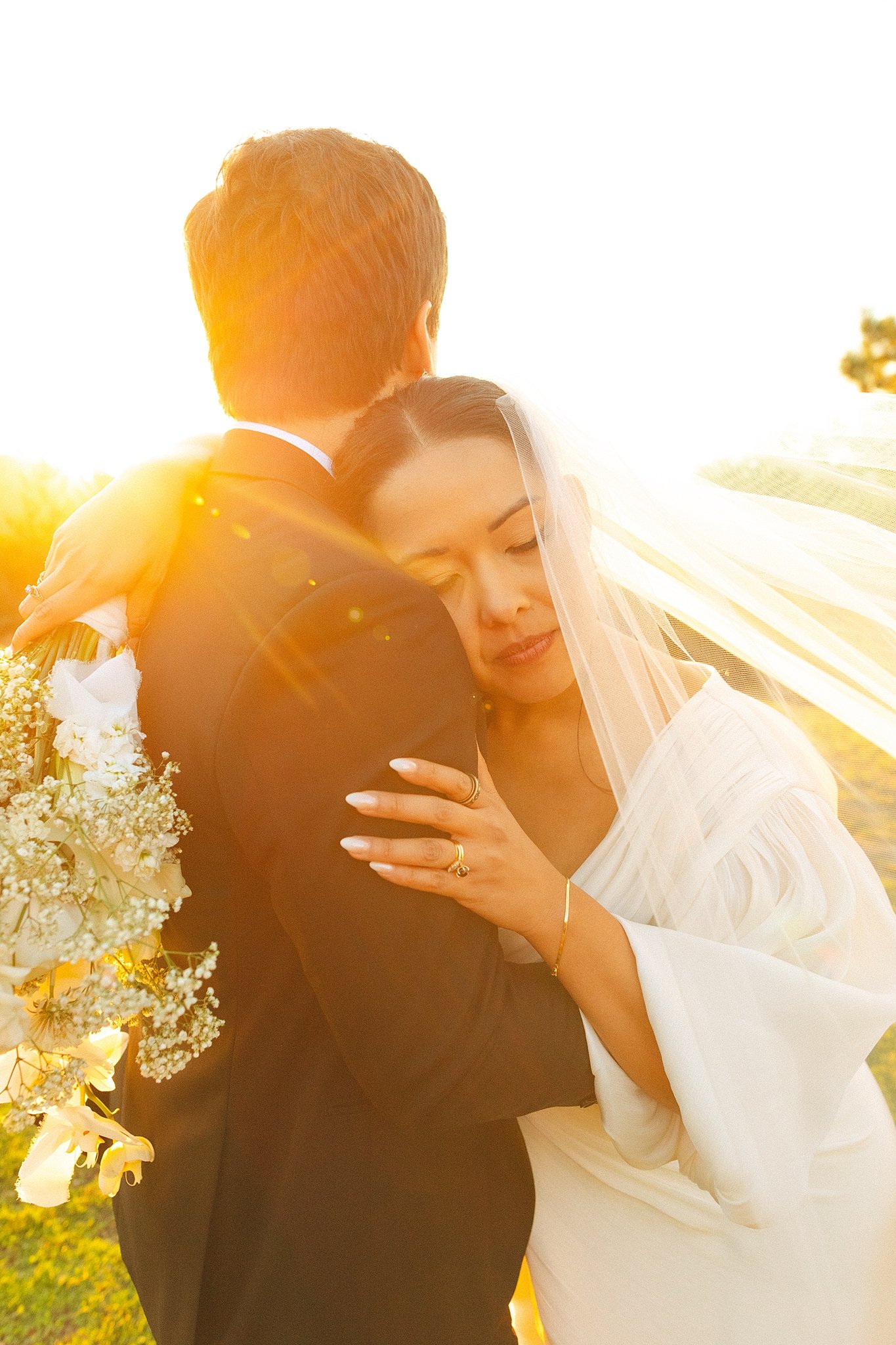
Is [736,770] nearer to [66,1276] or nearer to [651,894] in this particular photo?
[651,894]

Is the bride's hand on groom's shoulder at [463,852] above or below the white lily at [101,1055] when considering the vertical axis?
above

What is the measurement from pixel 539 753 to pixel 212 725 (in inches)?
51.3

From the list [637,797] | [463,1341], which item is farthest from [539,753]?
[463,1341]

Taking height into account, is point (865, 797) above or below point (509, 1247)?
above

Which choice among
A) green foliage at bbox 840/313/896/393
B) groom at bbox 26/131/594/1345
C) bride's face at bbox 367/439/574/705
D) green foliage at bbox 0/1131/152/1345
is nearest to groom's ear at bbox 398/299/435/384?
groom at bbox 26/131/594/1345

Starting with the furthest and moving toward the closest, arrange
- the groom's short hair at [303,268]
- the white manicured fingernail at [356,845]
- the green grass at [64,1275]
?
the green grass at [64,1275]
the groom's short hair at [303,268]
the white manicured fingernail at [356,845]

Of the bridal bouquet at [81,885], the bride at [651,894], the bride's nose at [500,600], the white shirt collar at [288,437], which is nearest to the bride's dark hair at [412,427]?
the bride at [651,894]

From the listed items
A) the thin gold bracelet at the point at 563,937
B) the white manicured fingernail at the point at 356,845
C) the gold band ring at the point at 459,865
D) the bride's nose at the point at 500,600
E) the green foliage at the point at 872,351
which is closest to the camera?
the white manicured fingernail at the point at 356,845

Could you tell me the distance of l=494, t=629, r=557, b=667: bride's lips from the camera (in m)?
2.24

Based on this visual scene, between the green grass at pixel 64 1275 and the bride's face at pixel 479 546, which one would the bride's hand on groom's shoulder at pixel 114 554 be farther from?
the green grass at pixel 64 1275

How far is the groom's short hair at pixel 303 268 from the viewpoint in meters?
2.01

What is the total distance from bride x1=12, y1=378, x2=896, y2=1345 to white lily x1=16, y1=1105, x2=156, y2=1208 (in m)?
0.93

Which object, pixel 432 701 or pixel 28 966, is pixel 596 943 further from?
pixel 28 966

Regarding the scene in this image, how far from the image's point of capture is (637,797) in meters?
2.01
